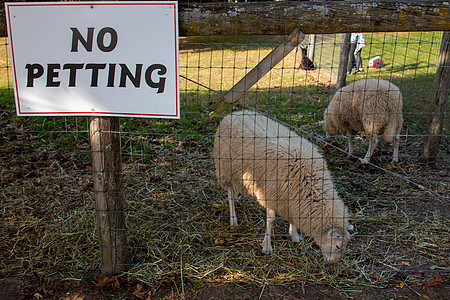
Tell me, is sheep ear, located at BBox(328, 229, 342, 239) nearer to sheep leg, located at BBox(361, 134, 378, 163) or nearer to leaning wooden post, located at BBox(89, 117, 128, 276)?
leaning wooden post, located at BBox(89, 117, 128, 276)

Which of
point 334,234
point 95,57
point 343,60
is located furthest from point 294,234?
point 343,60

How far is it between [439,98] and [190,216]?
13.2 ft

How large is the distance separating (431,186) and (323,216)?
2.54 m

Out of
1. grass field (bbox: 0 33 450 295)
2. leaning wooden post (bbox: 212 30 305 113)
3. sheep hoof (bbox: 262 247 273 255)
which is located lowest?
sheep hoof (bbox: 262 247 273 255)

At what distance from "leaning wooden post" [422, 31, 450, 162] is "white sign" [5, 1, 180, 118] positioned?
156 inches

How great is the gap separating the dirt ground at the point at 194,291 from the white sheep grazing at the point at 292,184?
38 cm

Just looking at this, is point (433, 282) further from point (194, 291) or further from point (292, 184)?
point (194, 291)

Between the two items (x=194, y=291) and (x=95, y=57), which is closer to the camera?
(x=95, y=57)

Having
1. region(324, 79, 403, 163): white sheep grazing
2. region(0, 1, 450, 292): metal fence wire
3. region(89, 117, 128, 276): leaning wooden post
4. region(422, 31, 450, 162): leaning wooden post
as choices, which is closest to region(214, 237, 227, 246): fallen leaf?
region(0, 1, 450, 292): metal fence wire

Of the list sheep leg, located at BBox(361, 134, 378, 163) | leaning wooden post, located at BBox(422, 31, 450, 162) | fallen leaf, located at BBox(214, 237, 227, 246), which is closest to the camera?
fallen leaf, located at BBox(214, 237, 227, 246)

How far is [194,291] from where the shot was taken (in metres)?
3.14

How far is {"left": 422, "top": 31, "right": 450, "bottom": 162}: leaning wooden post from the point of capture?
516 cm

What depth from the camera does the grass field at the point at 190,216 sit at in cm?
337

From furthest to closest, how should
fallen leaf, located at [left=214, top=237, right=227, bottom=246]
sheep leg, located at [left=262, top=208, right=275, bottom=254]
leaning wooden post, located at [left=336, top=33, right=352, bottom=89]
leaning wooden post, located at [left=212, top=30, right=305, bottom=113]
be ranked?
leaning wooden post, located at [left=336, top=33, right=352, bottom=89]
fallen leaf, located at [left=214, top=237, right=227, bottom=246]
sheep leg, located at [left=262, top=208, right=275, bottom=254]
leaning wooden post, located at [left=212, top=30, right=305, bottom=113]
